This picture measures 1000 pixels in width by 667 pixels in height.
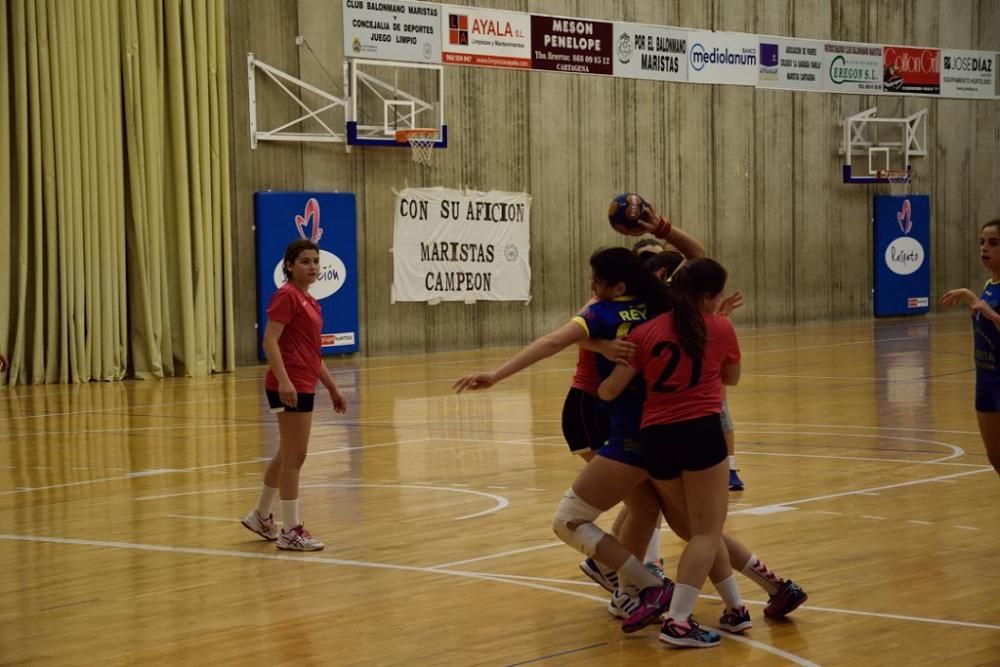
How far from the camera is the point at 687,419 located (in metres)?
5.09

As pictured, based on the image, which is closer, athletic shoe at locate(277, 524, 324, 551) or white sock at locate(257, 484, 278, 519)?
athletic shoe at locate(277, 524, 324, 551)

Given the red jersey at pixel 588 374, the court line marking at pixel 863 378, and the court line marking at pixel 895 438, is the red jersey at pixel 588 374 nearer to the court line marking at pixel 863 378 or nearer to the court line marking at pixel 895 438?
the court line marking at pixel 895 438

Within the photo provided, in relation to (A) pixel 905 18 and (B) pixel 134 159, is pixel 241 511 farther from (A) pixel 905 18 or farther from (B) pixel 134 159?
(A) pixel 905 18

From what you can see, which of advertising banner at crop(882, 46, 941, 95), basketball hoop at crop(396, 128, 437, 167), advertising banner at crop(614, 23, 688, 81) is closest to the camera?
basketball hoop at crop(396, 128, 437, 167)

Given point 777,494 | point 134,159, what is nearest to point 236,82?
point 134,159

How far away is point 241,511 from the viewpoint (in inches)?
332

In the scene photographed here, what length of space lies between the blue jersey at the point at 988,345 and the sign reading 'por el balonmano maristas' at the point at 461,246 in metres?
15.4

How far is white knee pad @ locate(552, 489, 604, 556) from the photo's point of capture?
535 cm

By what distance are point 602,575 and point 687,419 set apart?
112cm

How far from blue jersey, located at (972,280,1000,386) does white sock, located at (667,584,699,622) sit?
257 centimetres

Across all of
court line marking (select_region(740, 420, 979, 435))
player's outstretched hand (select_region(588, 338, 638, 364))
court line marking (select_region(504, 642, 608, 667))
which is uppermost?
player's outstretched hand (select_region(588, 338, 638, 364))

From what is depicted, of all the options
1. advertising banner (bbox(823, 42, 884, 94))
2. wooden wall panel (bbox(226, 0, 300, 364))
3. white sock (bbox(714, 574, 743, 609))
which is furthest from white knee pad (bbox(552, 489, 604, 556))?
advertising banner (bbox(823, 42, 884, 94))

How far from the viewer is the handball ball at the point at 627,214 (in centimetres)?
582

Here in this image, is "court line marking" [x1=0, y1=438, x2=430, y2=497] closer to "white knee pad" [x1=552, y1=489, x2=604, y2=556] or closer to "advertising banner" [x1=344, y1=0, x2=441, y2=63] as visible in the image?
"white knee pad" [x1=552, y1=489, x2=604, y2=556]
